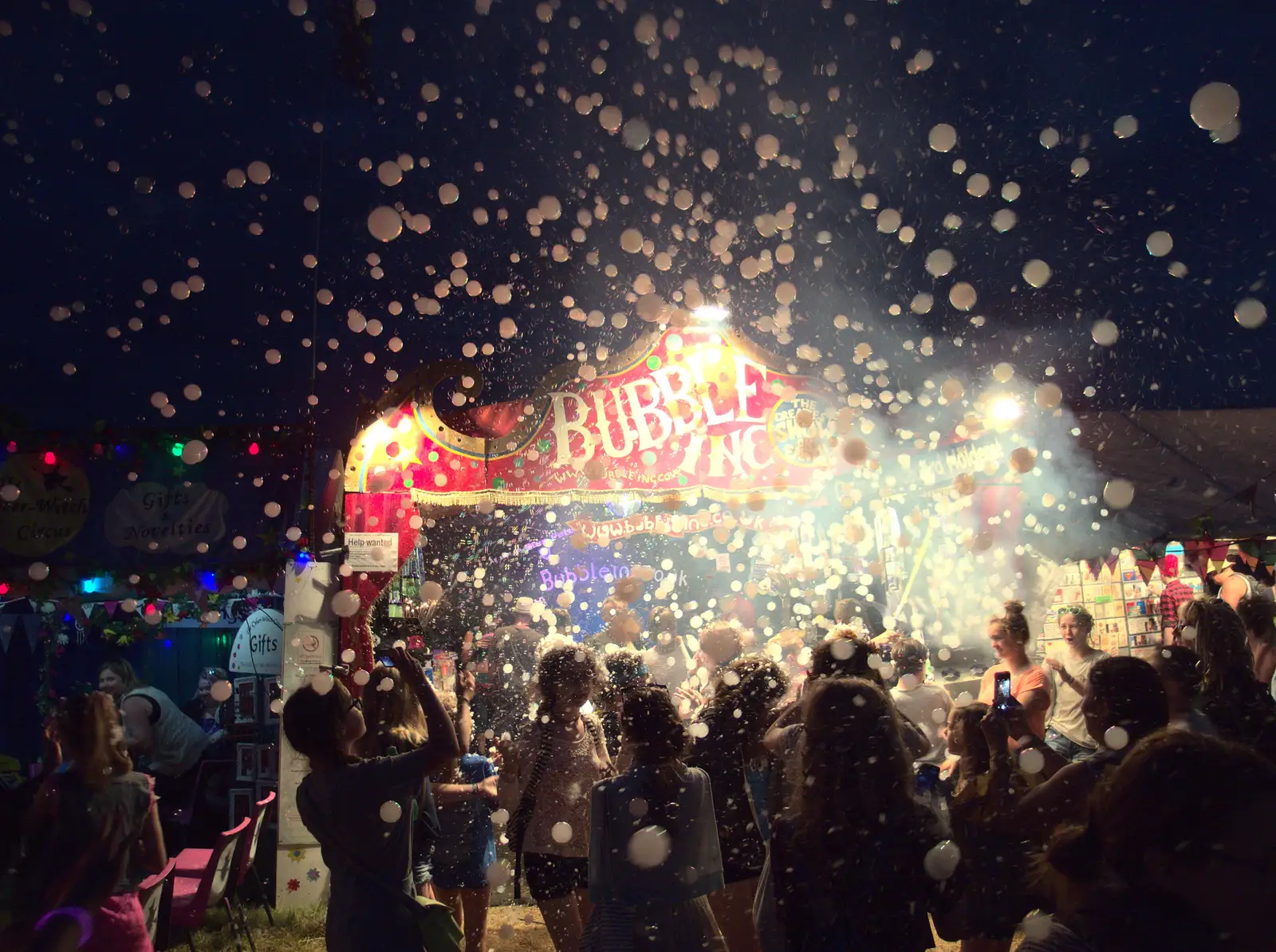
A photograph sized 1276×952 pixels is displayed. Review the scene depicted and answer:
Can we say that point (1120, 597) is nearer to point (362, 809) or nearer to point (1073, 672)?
point (1073, 672)

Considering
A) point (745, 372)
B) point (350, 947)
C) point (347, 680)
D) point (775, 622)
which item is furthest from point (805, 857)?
point (775, 622)

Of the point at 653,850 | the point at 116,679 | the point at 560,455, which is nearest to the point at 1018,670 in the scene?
the point at 653,850

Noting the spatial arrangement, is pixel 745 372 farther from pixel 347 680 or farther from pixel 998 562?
pixel 347 680

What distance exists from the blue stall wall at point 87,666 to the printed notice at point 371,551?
371 cm

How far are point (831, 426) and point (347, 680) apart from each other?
354cm

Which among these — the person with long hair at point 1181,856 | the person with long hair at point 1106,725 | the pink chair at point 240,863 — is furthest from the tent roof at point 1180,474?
the pink chair at point 240,863

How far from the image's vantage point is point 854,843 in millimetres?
2086

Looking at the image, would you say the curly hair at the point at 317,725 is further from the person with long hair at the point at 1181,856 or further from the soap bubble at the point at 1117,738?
the soap bubble at the point at 1117,738

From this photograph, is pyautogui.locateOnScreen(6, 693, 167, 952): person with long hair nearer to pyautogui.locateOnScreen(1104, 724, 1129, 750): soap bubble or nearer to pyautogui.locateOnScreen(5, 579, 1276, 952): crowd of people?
pyautogui.locateOnScreen(5, 579, 1276, 952): crowd of people

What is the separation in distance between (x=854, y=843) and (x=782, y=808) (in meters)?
0.39

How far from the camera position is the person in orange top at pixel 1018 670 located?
13.2ft

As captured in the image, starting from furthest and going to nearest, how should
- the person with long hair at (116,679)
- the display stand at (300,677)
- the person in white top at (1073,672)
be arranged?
the person with long hair at (116,679)
the display stand at (300,677)
the person in white top at (1073,672)

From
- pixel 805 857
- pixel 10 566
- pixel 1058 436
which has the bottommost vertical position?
pixel 805 857

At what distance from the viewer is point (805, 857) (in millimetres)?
2129
